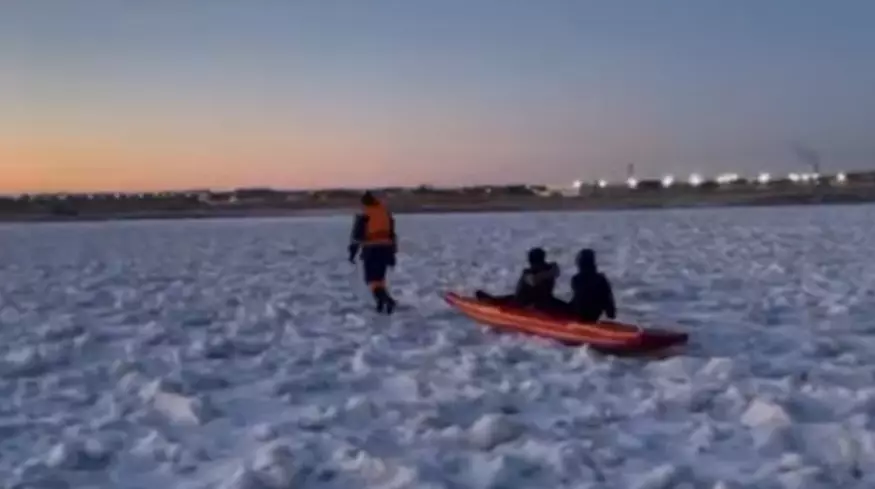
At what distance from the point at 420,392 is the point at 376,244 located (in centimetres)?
527

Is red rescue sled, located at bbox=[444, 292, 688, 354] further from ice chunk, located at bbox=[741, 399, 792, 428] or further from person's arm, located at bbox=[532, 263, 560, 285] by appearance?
ice chunk, located at bbox=[741, 399, 792, 428]

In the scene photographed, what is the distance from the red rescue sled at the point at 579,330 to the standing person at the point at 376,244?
181cm

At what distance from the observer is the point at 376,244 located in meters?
13.0

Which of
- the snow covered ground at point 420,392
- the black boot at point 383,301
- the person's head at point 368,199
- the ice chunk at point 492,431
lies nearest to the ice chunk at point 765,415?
the snow covered ground at point 420,392

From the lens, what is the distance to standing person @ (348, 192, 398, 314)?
1288 centimetres

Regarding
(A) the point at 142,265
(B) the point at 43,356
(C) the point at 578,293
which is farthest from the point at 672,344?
(A) the point at 142,265

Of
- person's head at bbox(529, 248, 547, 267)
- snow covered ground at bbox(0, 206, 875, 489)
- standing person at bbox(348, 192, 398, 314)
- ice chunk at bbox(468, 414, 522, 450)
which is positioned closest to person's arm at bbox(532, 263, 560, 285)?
person's head at bbox(529, 248, 547, 267)

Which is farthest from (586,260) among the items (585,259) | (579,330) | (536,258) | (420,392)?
(420,392)

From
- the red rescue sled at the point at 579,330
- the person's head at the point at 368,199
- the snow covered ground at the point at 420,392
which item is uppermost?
the person's head at the point at 368,199

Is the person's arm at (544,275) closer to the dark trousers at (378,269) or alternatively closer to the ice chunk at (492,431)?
the dark trousers at (378,269)

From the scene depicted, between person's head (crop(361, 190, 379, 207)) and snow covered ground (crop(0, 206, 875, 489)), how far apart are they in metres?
1.27

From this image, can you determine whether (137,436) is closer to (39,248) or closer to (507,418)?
(507,418)

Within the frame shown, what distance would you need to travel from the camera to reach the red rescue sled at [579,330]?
8961 mm

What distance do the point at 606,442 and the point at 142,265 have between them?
17.2 m
